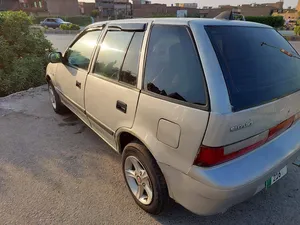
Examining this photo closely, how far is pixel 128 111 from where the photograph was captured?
204cm

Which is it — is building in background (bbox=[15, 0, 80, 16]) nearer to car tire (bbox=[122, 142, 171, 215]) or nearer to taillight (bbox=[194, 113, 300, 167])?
car tire (bbox=[122, 142, 171, 215])

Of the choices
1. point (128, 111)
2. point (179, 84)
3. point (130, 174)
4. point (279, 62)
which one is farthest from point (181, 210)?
point (279, 62)

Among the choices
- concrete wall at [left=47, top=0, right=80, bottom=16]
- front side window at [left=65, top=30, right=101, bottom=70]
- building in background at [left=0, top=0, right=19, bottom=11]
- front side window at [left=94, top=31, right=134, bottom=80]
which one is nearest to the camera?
front side window at [left=94, top=31, right=134, bottom=80]

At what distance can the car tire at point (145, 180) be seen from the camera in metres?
1.86

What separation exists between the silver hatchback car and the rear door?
1 centimetres

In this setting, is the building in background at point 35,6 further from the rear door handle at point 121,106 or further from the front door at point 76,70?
the rear door handle at point 121,106

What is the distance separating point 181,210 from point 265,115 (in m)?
1.16

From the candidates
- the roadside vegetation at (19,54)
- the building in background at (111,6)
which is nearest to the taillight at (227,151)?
the roadside vegetation at (19,54)

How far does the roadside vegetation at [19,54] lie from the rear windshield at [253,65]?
5.53 meters

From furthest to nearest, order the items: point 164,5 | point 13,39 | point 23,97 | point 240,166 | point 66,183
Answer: point 164,5
point 13,39
point 23,97
point 66,183
point 240,166

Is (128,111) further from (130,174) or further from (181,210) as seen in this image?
(181,210)

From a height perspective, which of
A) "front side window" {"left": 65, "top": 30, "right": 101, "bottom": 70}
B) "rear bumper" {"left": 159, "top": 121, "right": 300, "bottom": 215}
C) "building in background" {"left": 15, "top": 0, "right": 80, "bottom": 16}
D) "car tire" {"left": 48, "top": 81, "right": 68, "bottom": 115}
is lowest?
"car tire" {"left": 48, "top": 81, "right": 68, "bottom": 115}

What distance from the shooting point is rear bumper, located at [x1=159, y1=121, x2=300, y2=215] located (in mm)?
1490

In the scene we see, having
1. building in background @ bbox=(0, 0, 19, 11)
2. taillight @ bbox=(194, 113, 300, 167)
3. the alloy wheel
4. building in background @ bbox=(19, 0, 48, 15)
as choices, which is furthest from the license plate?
building in background @ bbox=(19, 0, 48, 15)
